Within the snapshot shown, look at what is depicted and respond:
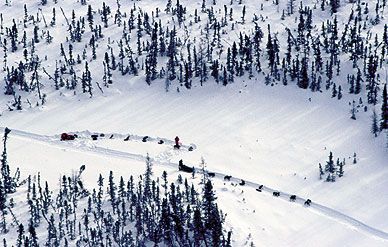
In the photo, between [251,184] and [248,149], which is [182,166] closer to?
[251,184]

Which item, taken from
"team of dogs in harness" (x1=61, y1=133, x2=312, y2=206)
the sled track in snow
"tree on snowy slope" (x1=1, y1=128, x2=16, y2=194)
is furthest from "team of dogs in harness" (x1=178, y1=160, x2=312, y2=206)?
"tree on snowy slope" (x1=1, y1=128, x2=16, y2=194)

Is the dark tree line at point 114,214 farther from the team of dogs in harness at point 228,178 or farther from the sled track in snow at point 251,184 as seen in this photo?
the sled track in snow at point 251,184

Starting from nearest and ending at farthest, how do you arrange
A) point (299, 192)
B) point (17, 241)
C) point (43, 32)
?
1. point (17, 241)
2. point (299, 192)
3. point (43, 32)

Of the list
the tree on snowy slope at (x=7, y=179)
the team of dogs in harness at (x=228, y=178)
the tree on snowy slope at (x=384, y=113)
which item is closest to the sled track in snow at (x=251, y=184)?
the team of dogs in harness at (x=228, y=178)

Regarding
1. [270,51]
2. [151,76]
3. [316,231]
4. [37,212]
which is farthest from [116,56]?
[316,231]

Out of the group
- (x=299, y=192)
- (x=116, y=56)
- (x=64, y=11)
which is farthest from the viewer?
(x=64, y=11)

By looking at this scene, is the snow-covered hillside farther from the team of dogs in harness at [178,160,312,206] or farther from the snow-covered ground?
the team of dogs in harness at [178,160,312,206]

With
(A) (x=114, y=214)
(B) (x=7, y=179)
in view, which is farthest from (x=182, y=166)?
(B) (x=7, y=179)

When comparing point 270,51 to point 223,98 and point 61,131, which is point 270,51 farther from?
point 61,131
